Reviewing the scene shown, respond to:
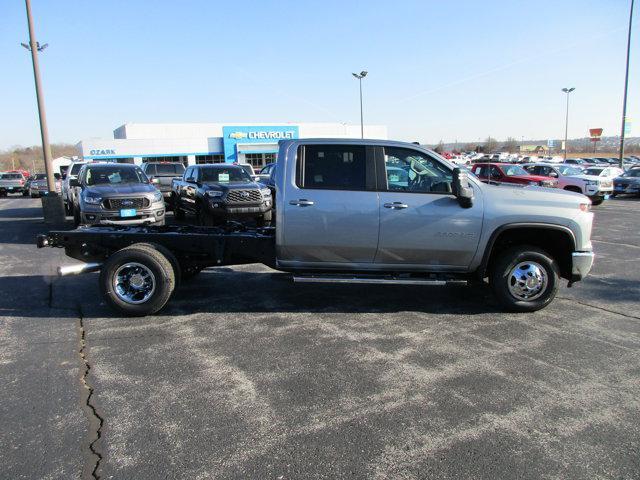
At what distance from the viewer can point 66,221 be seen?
1548 cm

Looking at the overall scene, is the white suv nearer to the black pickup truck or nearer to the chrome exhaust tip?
the black pickup truck

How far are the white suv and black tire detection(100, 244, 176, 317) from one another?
1841 cm

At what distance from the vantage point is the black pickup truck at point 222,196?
1232cm

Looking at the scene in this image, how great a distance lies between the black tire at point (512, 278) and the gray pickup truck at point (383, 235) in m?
0.01

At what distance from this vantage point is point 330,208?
547cm

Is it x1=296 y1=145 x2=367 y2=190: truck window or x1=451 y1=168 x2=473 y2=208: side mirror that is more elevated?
x1=296 y1=145 x2=367 y2=190: truck window

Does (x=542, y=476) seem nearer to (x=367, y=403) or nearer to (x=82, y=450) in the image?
(x=367, y=403)

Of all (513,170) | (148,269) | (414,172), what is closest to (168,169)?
(513,170)

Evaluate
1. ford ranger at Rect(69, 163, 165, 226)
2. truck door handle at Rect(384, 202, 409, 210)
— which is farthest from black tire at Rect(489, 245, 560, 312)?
ford ranger at Rect(69, 163, 165, 226)

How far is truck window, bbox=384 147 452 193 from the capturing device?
5590 millimetres

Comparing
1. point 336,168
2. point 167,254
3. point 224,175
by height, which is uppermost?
point 336,168

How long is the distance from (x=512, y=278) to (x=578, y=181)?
54.6 ft

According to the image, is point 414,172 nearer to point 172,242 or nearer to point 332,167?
point 332,167

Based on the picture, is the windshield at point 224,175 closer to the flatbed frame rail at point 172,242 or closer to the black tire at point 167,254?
the flatbed frame rail at point 172,242
